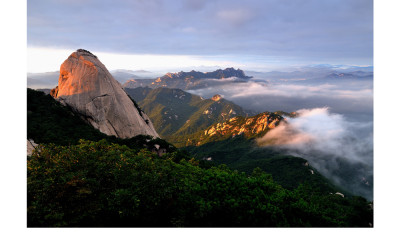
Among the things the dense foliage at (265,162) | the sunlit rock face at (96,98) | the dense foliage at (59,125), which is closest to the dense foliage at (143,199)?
the dense foliage at (59,125)

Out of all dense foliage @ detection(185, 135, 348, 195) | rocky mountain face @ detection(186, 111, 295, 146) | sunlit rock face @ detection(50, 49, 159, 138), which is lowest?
dense foliage @ detection(185, 135, 348, 195)

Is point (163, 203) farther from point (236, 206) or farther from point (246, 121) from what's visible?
point (246, 121)

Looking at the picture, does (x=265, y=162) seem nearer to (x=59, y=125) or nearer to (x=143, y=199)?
(x=59, y=125)

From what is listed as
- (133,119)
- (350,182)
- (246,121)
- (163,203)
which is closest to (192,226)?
(163,203)

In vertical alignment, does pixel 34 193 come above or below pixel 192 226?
above

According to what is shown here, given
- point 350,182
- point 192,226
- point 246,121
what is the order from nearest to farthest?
point 192,226
point 350,182
point 246,121

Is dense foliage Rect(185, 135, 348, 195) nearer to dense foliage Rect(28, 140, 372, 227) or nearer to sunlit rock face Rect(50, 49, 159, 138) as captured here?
sunlit rock face Rect(50, 49, 159, 138)

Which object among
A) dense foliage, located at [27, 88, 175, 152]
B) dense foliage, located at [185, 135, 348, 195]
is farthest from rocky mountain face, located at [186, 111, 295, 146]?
dense foliage, located at [27, 88, 175, 152]
